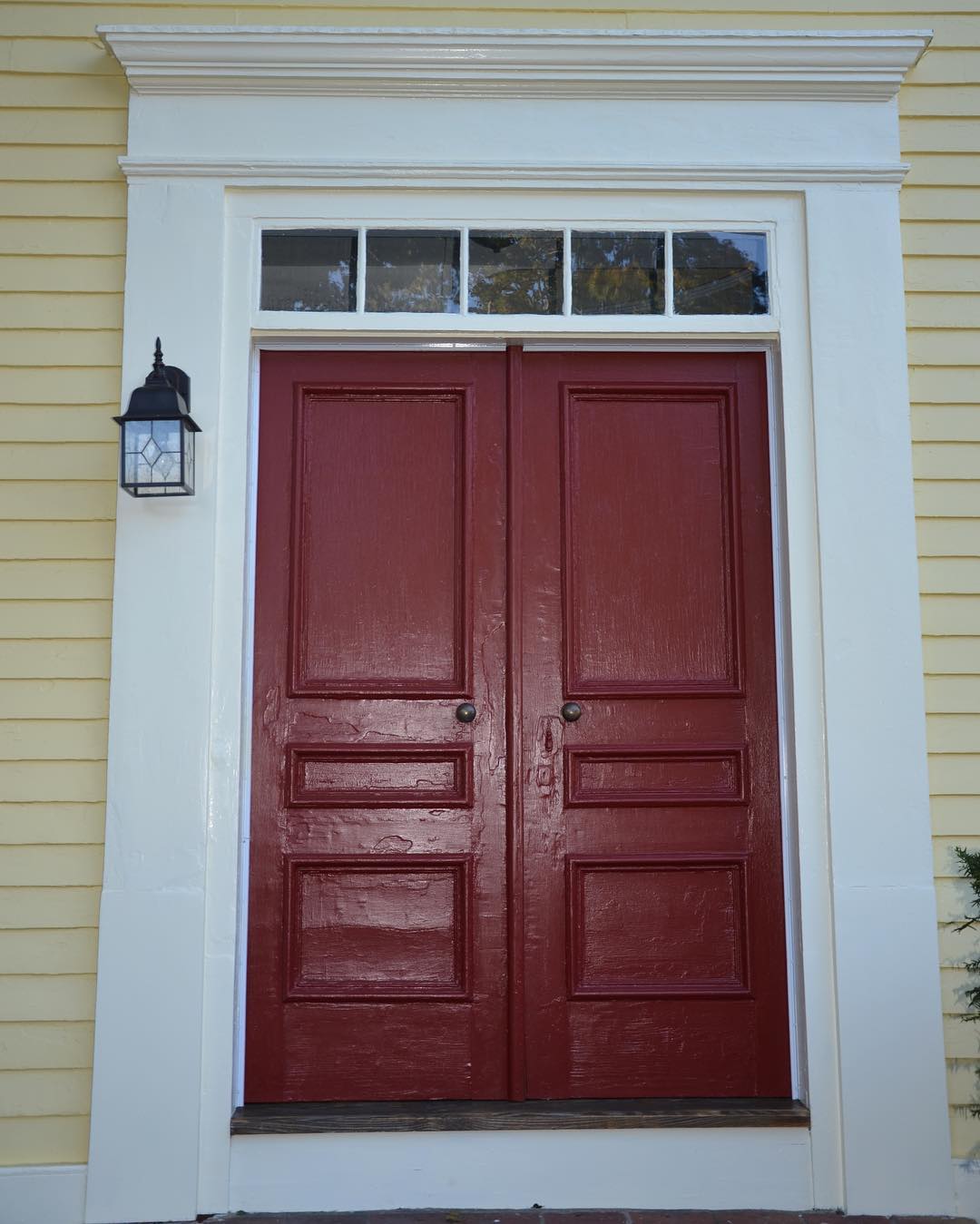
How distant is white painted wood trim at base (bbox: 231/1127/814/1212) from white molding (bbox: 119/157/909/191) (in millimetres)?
2730

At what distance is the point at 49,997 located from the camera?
10.2ft

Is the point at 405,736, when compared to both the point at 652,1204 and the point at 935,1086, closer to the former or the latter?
the point at 652,1204

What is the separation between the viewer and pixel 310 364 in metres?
3.44

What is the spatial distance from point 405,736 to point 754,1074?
4.57 feet

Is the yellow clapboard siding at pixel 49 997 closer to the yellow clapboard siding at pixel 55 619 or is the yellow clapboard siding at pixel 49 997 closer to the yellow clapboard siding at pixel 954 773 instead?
the yellow clapboard siding at pixel 55 619

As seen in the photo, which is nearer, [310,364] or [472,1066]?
[472,1066]

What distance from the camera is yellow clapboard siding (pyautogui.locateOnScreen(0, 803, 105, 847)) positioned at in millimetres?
3174

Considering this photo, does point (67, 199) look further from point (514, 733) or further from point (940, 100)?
point (940, 100)

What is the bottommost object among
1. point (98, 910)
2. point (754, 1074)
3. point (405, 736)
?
point (754, 1074)

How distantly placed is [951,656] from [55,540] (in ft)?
8.63

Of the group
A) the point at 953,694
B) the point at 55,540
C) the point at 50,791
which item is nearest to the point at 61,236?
the point at 55,540

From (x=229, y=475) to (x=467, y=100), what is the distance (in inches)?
52.9

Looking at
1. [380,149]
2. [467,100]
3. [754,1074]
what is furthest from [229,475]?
[754,1074]

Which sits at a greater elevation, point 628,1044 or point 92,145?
point 92,145
